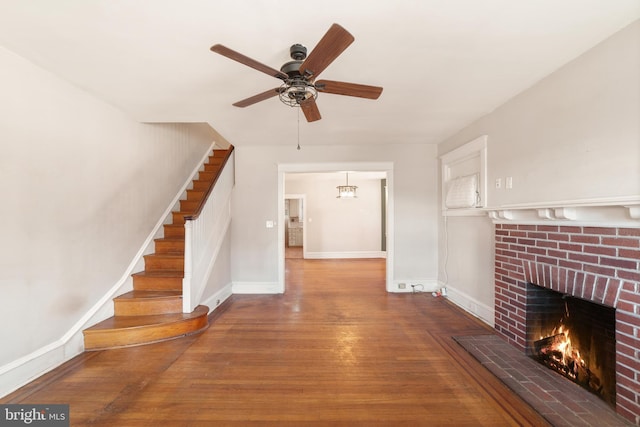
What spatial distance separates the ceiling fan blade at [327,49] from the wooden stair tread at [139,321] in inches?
106

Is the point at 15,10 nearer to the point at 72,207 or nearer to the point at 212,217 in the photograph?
the point at 72,207

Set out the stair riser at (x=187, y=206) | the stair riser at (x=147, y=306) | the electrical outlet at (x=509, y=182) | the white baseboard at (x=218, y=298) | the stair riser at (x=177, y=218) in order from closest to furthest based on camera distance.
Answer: the electrical outlet at (x=509, y=182) < the stair riser at (x=147, y=306) < the white baseboard at (x=218, y=298) < the stair riser at (x=177, y=218) < the stair riser at (x=187, y=206)

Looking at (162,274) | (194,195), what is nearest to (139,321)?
(162,274)

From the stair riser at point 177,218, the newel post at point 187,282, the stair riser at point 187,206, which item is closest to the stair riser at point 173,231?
the stair riser at point 177,218

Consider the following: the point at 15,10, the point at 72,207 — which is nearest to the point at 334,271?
the point at 72,207

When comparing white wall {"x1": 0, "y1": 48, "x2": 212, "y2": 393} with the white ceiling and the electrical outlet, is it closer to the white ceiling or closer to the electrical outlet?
the white ceiling

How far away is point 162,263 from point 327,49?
3.23m

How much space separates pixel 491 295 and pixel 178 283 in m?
3.68

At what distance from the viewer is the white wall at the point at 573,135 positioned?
1.69m

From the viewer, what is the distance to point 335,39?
4.52 feet

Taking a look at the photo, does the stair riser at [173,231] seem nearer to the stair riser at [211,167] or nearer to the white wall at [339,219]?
the stair riser at [211,167]

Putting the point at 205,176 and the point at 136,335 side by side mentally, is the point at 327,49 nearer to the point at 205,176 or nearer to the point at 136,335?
the point at 136,335

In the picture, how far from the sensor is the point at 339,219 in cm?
822

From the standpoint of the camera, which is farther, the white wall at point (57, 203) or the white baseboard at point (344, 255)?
the white baseboard at point (344, 255)
